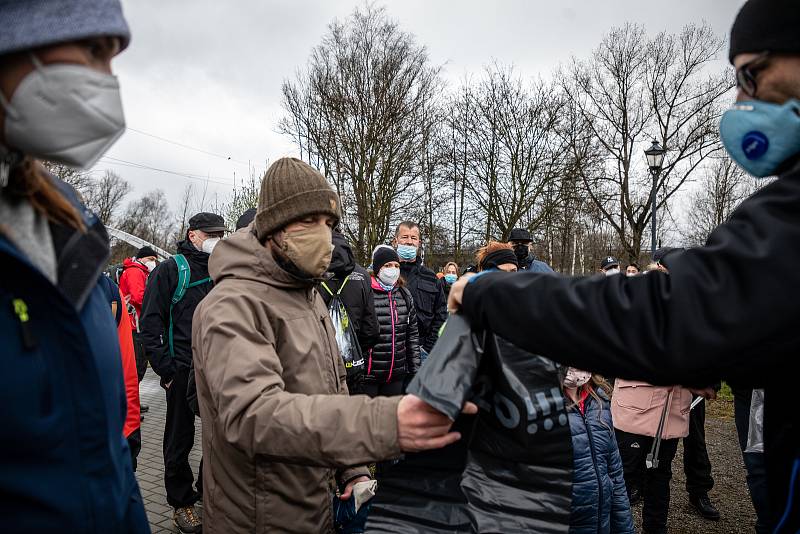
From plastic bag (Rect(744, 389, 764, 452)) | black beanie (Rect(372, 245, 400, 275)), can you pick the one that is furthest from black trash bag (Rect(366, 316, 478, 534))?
black beanie (Rect(372, 245, 400, 275))

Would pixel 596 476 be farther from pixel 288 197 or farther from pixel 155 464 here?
pixel 155 464

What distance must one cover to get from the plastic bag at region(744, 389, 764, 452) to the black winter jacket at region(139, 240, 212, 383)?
13.8ft

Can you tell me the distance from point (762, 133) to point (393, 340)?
459cm

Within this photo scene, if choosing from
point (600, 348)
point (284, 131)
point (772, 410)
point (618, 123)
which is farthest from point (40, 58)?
point (618, 123)

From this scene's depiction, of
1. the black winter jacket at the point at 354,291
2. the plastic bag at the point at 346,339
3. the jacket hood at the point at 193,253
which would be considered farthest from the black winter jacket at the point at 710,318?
the jacket hood at the point at 193,253

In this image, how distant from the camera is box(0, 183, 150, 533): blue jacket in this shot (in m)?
1.09

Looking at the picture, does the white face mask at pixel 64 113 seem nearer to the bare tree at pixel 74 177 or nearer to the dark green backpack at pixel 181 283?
the dark green backpack at pixel 181 283

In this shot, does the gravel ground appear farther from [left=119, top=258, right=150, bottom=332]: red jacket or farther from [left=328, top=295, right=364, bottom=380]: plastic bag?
[left=119, top=258, right=150, bottom=332]: red jacket

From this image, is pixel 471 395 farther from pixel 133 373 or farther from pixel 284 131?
pixel 284 131

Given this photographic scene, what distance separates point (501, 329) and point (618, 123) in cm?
2635

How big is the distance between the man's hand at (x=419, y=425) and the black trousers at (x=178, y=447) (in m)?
3.60

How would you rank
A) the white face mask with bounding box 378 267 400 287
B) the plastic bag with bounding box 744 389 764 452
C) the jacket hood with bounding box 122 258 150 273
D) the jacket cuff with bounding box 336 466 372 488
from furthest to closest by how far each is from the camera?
the jacket hood with bounding box 122 258 150 273
the white face mask with bounding box 378 267 400 287
the plastic bag with bounding box 744 389 764 452
the jacket cuff with bounding box 336 466 372 488

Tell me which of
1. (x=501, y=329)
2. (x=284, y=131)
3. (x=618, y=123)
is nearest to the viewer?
(x=501, y=329)

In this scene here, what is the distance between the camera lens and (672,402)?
4.62 meters
